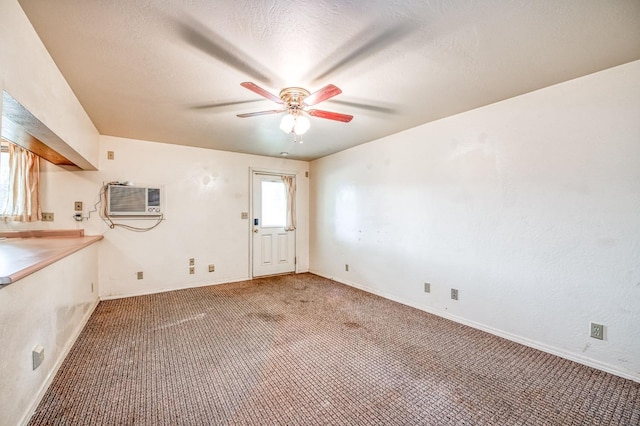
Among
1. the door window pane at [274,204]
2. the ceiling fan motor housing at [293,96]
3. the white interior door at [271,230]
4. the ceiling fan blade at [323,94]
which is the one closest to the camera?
the ceiling fan blade at [323,94]

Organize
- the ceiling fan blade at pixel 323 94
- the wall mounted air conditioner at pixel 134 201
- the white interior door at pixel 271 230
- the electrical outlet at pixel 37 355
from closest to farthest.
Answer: the electrical outlet at pixel 37 355
the ceiling fan blade at pixel 323 94
the wall mounted air conditioner at pixel 134 201
the white interior door at pixel 271 230

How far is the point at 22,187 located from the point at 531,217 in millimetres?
5293

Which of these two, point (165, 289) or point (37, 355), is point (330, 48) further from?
point (165, 289)

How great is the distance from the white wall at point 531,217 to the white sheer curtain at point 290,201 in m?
1.98

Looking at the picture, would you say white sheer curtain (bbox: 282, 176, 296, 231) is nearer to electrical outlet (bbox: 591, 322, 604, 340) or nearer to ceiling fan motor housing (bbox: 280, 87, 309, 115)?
ceiling fan motor housing (bbox: 280, 87, 309, 115)

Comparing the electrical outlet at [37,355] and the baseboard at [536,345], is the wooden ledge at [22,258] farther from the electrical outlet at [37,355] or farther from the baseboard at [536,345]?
the baseboard at [536,345]

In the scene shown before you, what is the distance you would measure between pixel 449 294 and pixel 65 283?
3735 mm

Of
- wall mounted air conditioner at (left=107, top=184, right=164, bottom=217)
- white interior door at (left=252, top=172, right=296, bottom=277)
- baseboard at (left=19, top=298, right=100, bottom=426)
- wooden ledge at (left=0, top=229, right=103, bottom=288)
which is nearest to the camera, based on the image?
wooden ledge at (left=0, top=229, right=103, bottom=288)

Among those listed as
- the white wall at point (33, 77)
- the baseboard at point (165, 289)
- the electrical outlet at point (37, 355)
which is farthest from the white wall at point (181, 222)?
the electrical outlet at point (37, 355)

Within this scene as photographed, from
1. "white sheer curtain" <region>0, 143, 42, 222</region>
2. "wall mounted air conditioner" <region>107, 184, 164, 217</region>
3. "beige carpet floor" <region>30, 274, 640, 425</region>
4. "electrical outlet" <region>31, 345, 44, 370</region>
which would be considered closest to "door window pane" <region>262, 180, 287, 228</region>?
"wall mounted air conditioner" <region>107, 184, 164, 217</region>

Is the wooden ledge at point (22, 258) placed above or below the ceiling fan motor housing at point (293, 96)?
below

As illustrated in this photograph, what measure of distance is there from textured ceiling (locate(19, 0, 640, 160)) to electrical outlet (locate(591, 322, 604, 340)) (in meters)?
1.98

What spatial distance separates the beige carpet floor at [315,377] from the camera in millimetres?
1687

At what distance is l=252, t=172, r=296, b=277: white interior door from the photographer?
5047 mm
